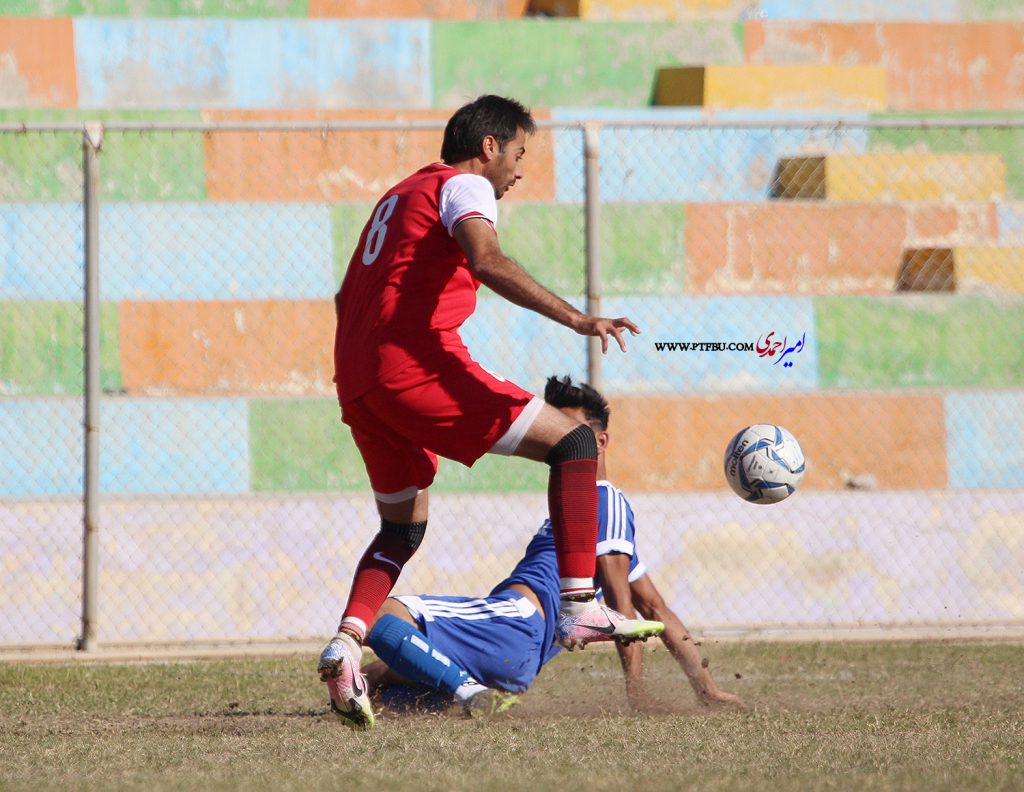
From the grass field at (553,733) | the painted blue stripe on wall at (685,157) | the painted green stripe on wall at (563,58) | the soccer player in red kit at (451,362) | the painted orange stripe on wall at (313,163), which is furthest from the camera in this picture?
the painted green stripe on wall at (563,58)

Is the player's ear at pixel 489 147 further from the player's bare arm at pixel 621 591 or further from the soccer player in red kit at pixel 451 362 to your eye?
the player's bare arm at pixel 621 591

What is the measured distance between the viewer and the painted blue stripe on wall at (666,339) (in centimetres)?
1009

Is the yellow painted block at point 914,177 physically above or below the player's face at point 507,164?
above

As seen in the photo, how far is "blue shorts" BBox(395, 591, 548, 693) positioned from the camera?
605 centimetres

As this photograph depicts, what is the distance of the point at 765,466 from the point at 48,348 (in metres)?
5.55

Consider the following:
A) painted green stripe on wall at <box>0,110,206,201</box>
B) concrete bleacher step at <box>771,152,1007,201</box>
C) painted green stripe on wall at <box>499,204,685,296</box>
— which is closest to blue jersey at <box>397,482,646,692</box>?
painted green stripe on wall at <box>499,204,685,296</box>

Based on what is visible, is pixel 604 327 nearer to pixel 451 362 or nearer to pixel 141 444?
pixel 451 362

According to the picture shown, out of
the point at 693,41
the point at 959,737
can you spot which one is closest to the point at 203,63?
the point at 693,41

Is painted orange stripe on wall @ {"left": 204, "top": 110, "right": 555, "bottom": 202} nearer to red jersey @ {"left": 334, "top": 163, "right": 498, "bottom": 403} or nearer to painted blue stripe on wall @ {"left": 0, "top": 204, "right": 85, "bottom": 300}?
painted blue stripe on wall @ {"left": 0, "top": 204, "right": 85, "bottom": 300}

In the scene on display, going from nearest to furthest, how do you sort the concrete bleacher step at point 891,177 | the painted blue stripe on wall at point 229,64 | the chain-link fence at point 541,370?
the chain-link fence at point 541,370
the concrete bleacher step at point 891,177
the painted blue stripe on wall at point 229,64

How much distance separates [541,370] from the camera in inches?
395

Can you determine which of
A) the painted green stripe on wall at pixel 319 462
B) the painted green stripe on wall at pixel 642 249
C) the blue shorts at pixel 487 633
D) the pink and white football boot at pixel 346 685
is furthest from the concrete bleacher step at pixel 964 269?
the pink and white football boot at pixel 346 685

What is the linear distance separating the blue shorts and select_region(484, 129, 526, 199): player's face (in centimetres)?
169

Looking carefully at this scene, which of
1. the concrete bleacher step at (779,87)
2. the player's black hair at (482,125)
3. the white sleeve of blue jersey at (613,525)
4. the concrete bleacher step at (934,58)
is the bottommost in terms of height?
the white sleeve of blue jersey at (613,525)
